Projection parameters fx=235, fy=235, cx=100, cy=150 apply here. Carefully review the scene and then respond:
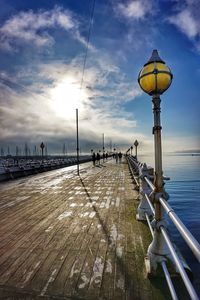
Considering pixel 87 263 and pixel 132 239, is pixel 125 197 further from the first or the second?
pixel 87 263

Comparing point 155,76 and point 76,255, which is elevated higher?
point 155,76

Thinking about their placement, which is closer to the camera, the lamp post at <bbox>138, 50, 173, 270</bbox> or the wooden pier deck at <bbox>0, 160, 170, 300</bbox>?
the wooden pier deck at <bbox>0, 160, 170, 300</bbox>

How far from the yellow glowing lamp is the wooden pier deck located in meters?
2.57

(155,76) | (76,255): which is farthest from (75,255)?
(155,76)

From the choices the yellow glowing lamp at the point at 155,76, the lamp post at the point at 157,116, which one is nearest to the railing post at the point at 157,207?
the lamp post at the point at 157,116

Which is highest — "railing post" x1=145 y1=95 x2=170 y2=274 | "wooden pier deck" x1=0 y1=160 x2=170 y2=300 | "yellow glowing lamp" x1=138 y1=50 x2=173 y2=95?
"yellow glowing lamp" x1=138 y1=50 x2=173 y2=95

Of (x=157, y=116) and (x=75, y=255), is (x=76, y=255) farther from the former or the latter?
(x=157, y=116)

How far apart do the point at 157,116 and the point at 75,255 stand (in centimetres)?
257

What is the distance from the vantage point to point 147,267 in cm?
326

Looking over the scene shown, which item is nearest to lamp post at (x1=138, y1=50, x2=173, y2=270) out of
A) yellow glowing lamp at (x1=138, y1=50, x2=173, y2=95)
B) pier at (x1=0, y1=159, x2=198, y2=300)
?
yellow glowing lamp at (x1=138, y1=50, x2=173, y2=95)

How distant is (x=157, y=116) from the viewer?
3.38m

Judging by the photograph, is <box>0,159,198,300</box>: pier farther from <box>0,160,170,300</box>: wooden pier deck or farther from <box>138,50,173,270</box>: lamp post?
<box>138,50,173,270</box>: lamp post

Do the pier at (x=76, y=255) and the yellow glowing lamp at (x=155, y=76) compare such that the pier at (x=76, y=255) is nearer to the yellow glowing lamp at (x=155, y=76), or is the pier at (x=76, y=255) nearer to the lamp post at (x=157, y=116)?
the lamp post at (x=157, y=116)

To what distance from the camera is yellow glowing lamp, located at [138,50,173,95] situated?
10.3ft
